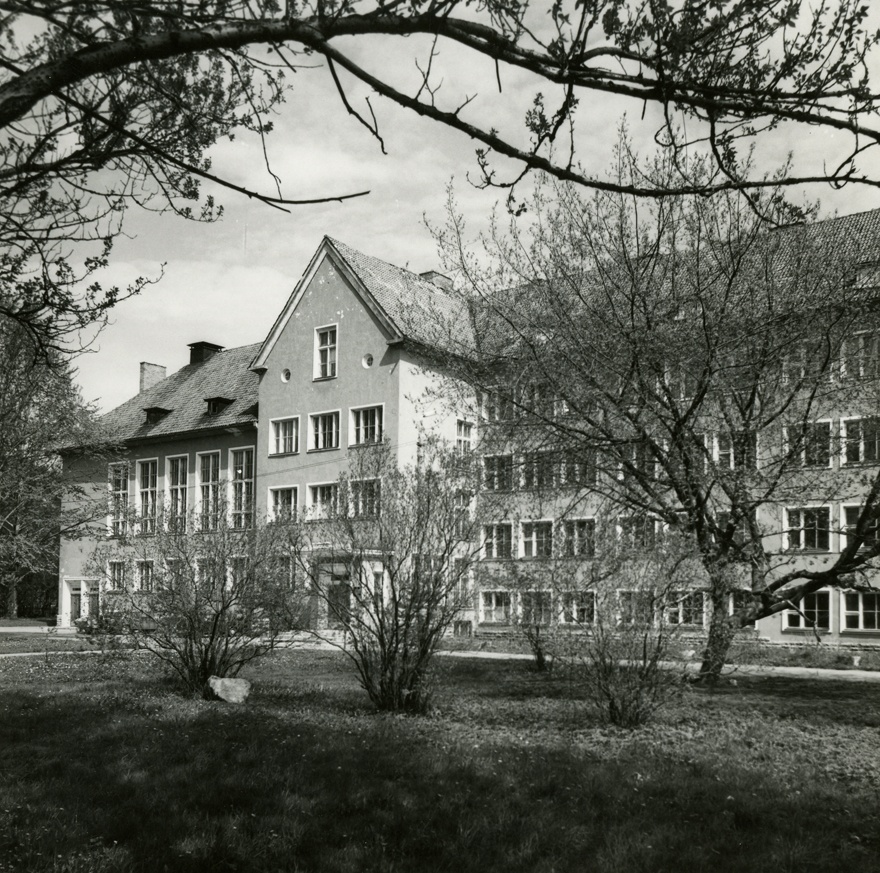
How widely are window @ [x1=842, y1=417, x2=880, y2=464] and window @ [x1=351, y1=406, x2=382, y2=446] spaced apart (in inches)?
845

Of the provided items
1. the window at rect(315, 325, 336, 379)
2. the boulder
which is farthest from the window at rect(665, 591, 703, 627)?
the window at rect(315, 325, 336, 379)

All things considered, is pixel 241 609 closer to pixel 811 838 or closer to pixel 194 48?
pixel 811 838

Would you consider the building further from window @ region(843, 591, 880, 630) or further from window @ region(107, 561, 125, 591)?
window @ region(107, 561, 125, 591)

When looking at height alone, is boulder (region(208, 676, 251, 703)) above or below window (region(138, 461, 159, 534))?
below

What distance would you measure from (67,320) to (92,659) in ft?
49.8

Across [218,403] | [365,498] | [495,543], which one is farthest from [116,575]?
[218,403]

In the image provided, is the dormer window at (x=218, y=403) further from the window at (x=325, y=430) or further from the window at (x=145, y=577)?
the window at (x=145, y=577)

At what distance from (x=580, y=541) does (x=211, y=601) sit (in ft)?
16.7

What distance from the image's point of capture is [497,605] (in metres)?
15.5

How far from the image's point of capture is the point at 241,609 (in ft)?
43.8

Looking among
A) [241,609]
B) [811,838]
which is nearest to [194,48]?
[811,838]

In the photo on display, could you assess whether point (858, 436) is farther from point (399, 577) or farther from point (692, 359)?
point (399, 577)

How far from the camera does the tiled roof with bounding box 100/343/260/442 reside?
135 ft

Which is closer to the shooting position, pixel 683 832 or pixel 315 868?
pixel 315 868
